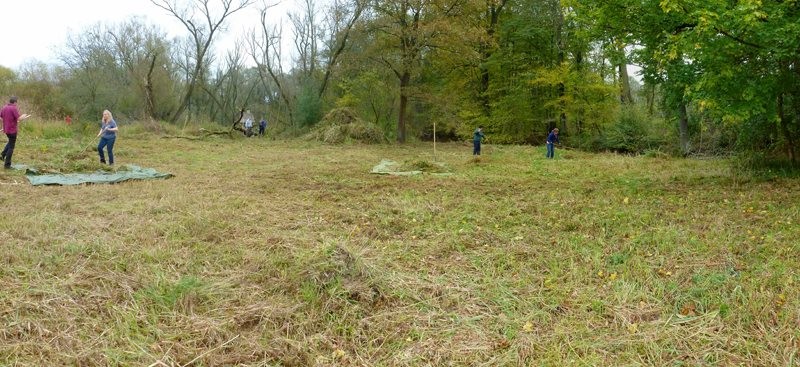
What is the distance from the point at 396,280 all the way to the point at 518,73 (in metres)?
23.5

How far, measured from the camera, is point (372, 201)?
7.75m

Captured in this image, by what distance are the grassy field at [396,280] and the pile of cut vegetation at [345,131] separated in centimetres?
1426

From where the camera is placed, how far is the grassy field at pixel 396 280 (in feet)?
10.2

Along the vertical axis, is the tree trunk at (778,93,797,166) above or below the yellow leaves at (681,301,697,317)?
above

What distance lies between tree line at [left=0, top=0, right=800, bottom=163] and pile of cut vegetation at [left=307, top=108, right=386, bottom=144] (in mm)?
1452

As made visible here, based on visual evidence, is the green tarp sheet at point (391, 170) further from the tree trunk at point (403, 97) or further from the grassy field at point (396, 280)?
the tree trunk at point (403, 97)

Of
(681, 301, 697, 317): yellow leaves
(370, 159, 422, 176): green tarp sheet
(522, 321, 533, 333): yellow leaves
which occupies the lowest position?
(522, 321, 533, 333): yellow leaves

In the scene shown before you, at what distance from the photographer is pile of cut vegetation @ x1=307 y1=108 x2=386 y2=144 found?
22062 mm

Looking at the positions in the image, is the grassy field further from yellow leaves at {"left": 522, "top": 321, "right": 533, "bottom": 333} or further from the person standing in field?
the person standing in field

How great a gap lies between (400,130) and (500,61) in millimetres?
6954

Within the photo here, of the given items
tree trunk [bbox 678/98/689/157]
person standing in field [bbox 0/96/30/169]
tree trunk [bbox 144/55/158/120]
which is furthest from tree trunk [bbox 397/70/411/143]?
tree trunk [bbox 144/55/158/120]

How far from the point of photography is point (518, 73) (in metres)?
25.9

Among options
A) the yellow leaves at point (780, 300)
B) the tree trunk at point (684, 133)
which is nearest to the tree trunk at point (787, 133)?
the tree trunk at point (684, 133)

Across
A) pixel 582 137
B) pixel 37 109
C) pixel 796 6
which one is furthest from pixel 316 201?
pixel 37 109
